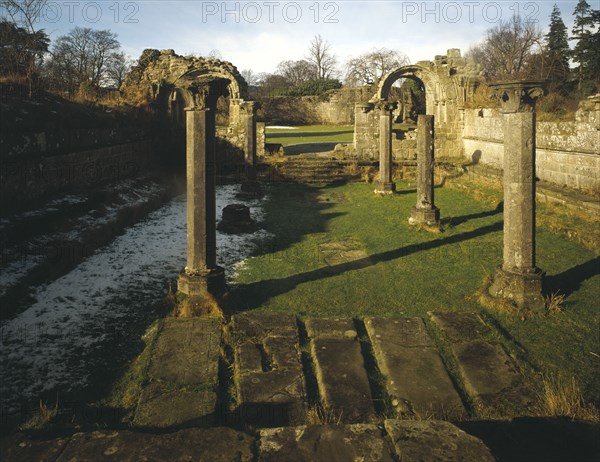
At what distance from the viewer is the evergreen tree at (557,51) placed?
27609mm

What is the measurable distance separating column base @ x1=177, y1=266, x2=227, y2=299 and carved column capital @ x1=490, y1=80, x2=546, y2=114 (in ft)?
13.3

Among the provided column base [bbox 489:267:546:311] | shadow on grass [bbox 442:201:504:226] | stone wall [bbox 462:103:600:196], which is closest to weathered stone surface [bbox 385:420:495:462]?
column base [bbox 489:267:546:311]

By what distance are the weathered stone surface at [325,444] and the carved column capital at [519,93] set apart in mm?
4572

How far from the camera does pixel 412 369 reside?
4.55 m

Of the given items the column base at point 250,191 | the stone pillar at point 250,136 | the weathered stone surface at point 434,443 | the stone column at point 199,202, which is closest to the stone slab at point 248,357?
the stone column at point 199,202

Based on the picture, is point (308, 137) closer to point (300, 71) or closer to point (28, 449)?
point (28, 449)

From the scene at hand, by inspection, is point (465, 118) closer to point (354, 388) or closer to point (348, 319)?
point (348, 319)

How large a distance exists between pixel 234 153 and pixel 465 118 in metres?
8.71

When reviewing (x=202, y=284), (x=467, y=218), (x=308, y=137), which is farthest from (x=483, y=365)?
(x=308, y=137)

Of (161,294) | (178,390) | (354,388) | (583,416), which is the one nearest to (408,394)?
(354,388)

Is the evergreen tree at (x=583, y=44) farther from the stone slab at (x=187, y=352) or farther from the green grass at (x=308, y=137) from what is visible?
the stone slab at (x=187, y=352)

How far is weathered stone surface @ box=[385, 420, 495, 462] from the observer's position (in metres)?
2.75

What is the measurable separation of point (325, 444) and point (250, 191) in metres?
12.0

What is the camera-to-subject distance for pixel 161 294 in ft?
20.9
